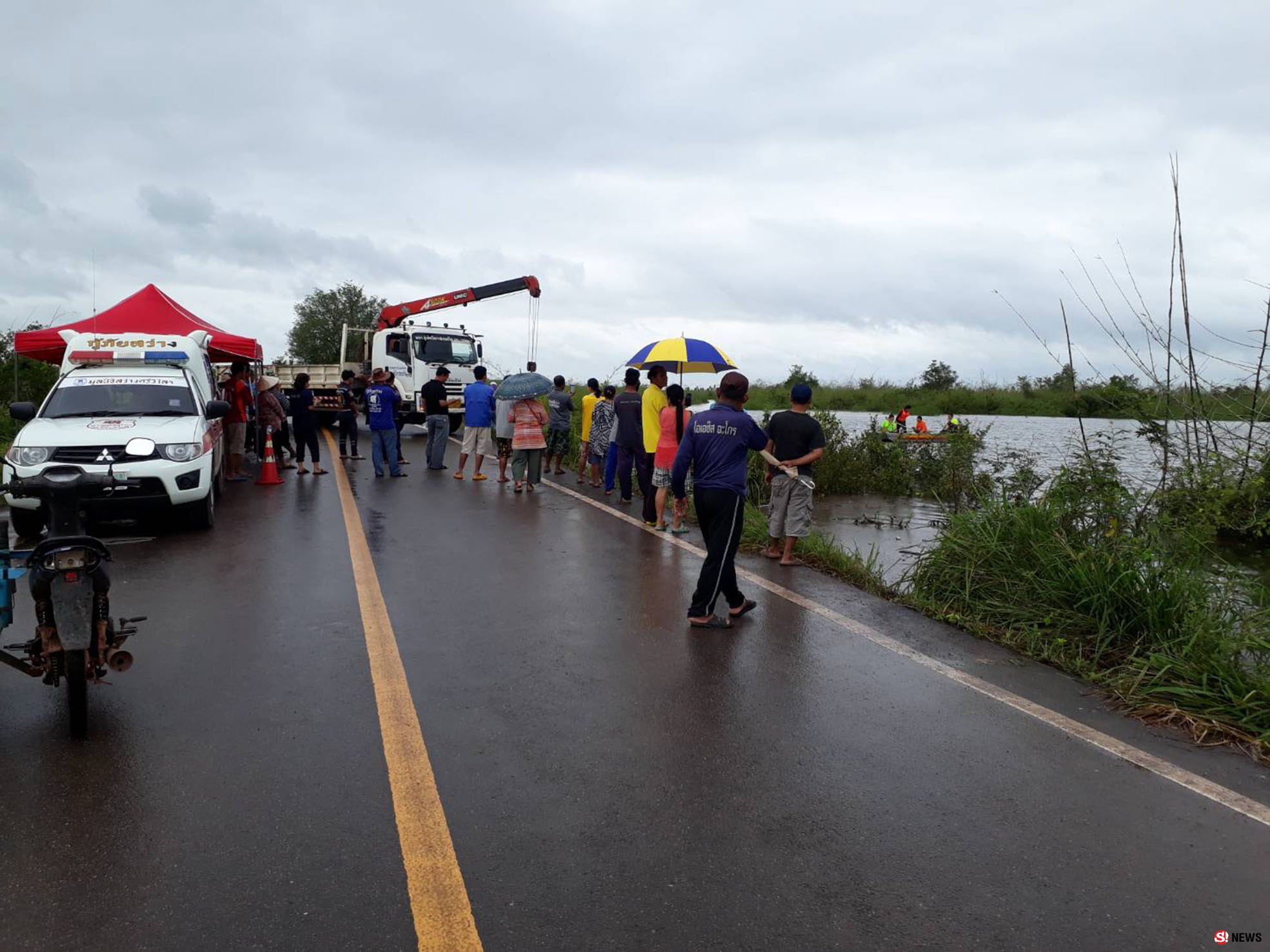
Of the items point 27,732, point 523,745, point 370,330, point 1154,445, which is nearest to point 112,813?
point 27,732

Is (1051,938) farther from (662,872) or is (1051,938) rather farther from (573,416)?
(573,416)

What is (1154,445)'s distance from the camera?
8.55 metres

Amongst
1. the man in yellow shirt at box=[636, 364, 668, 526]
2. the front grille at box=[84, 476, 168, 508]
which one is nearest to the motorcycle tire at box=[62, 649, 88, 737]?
the front grille at box=[84, 476, 168, 508]

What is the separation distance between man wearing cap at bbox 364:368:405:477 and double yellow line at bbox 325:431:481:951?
29.2 ft

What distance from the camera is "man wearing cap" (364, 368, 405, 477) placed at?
48.3ft

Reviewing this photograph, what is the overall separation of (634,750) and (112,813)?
2.17 metres

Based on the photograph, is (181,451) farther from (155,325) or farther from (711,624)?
(155,325)

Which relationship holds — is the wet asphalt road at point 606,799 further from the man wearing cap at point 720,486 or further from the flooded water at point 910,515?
the flooded water at point 910,515

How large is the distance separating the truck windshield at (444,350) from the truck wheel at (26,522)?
52.2 feet

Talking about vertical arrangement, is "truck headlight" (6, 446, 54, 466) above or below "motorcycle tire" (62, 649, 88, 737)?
above

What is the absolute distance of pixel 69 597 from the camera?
4309mm

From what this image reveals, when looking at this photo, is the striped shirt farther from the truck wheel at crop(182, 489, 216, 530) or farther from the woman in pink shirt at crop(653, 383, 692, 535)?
the truck wheel at crop(182, 489, 216, 530)

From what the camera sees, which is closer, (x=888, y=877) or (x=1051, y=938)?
(x=1051, y=938)

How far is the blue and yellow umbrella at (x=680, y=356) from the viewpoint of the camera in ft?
40.2
